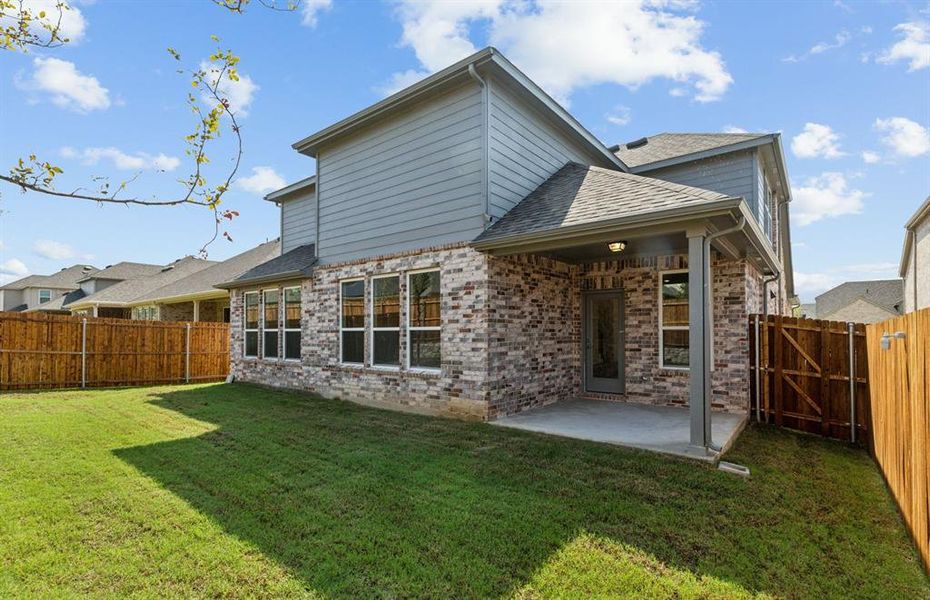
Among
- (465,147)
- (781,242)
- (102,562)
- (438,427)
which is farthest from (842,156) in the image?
(102,562)

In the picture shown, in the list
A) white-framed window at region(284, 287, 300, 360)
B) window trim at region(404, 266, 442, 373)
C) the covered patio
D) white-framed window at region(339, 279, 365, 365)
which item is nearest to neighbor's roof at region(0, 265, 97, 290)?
white-framed window at region(284, 287, 300, 360)

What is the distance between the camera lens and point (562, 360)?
9.06 m

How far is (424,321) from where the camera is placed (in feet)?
27.3

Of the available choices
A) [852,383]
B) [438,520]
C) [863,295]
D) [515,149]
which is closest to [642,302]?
[852,383]

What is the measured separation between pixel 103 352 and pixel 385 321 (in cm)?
980

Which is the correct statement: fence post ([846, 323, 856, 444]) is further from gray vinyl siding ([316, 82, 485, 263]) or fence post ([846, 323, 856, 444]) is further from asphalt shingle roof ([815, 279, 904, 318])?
asphalt shingle roof ([815, 279, 904, 318])

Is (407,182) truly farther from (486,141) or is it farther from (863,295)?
(863,295)

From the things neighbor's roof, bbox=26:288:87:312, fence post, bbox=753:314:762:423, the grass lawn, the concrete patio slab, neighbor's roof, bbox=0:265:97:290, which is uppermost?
neighbor's roof, bbox=0:265:97:290

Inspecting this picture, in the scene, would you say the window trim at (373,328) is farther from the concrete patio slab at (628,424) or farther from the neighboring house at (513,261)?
the concrete patio slab at (628,424)

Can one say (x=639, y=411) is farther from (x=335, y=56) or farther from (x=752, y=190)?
(x=335, y=56)

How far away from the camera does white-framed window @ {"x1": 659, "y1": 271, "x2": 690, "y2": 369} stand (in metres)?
8.40

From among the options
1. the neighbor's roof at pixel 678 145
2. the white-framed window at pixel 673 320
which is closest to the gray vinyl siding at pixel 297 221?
the neighbor's roof at pixel 678 145

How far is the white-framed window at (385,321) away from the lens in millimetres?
8812

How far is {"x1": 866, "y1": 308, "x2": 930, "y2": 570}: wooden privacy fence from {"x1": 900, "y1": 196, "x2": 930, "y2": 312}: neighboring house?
12958mm
